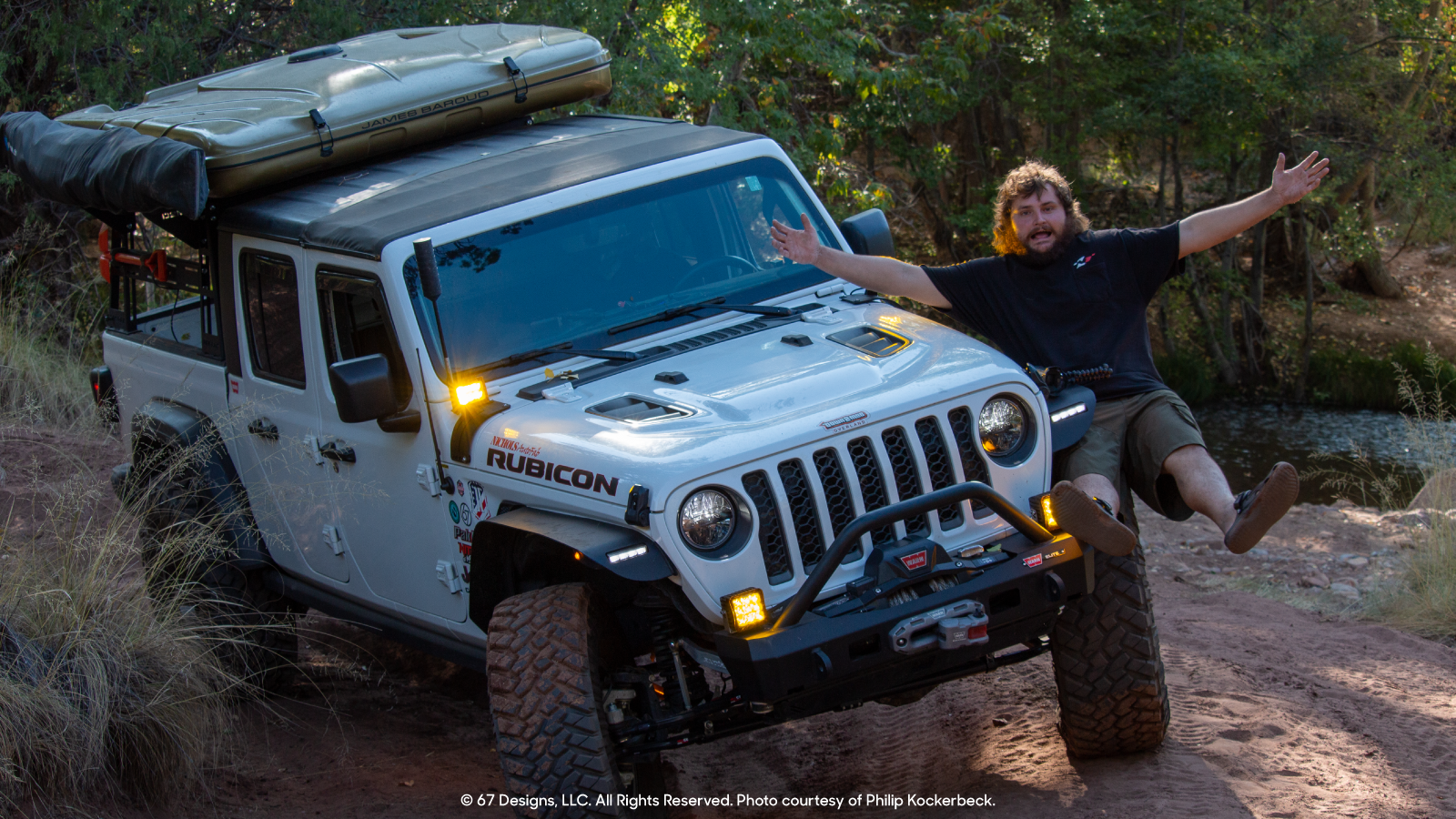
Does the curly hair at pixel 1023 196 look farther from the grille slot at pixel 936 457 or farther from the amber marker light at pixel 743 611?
the amber marker light at pixel 743 611

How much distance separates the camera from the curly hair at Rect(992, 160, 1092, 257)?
15.1ft

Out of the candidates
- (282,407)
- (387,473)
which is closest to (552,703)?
(387,473)

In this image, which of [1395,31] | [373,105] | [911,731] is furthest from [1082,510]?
[1395,31]

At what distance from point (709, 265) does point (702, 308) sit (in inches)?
8.8

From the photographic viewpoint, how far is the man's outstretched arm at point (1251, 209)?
14.0ft

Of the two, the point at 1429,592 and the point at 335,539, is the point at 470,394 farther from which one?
the point at 1429,592

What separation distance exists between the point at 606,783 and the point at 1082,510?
61.0 inches

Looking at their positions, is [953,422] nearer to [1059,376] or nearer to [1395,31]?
[1059,376]

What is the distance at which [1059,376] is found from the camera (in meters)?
4.26

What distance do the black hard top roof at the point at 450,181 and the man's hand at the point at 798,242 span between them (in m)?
0.50

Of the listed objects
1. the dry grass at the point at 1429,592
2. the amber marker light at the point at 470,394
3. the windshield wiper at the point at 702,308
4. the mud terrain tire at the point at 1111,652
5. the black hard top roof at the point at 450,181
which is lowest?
the dry grass at the point at 1429,592

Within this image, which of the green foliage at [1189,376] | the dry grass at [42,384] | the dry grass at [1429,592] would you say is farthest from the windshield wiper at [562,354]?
the green foliage at [1189,376]

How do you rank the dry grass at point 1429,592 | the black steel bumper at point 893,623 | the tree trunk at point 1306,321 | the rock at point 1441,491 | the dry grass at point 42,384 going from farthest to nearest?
1. the tree trunk at point 1306,321
2. the dry grass at point 42,384
3. the rock at point 1441,491
4. the dry grass at point 1429,592
5. the black steel bumper at point 893,623

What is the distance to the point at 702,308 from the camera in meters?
4.63
